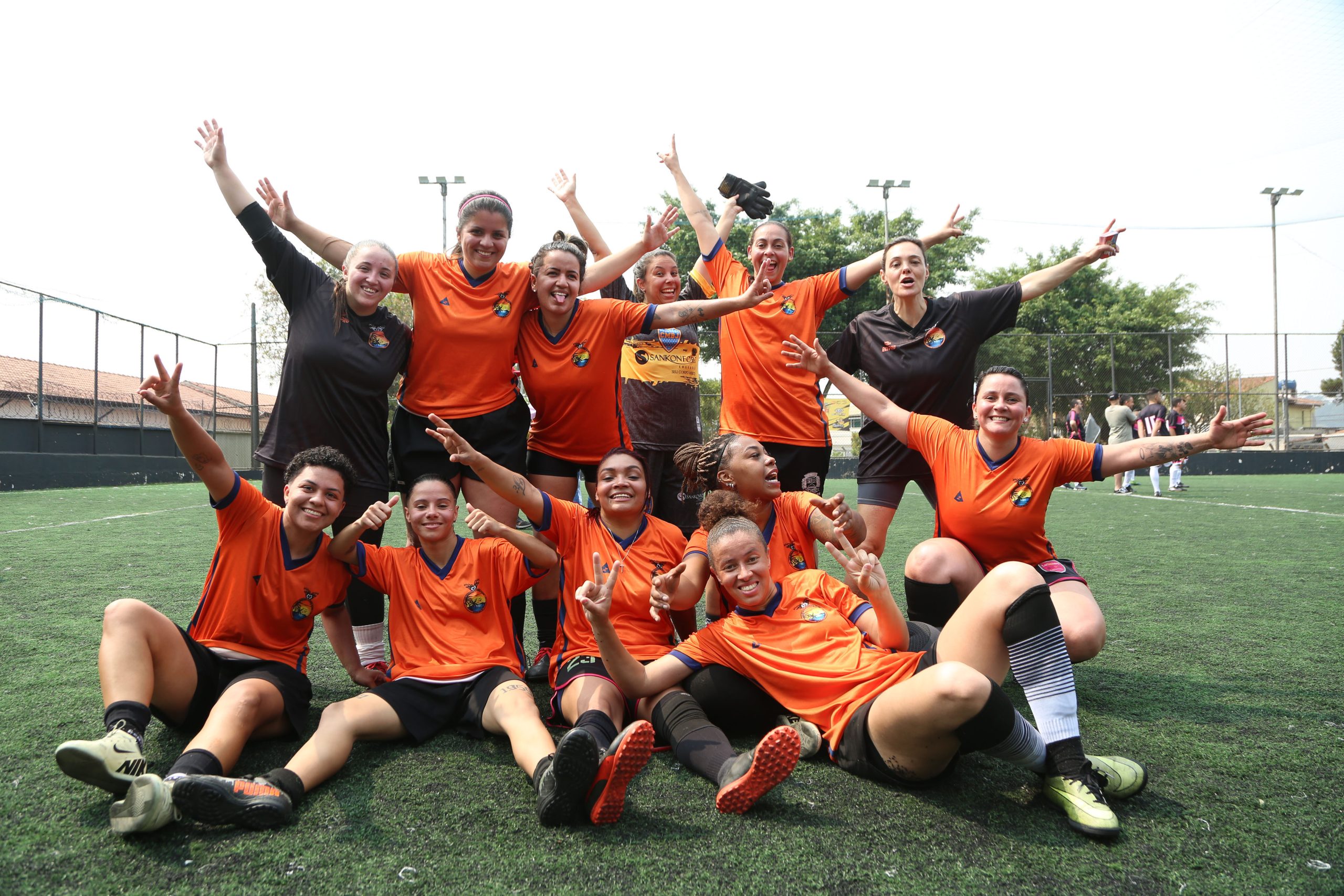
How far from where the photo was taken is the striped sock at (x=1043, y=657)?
2.31 meters

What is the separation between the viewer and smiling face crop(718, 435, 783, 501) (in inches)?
134

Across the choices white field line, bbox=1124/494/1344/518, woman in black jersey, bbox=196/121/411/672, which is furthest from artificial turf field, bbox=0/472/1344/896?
white field line, bbox=1124/494/1344/518

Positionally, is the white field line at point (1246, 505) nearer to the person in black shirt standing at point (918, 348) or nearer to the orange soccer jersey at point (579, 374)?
the person in black shirt standing at point (918, 348)

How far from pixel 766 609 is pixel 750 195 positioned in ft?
8.88

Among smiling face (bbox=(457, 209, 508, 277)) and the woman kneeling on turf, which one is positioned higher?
smiling face (bbox=(457, 209, 508, 277))

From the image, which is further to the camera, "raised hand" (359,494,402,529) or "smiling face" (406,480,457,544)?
"smiling face" (406,480,457,544)

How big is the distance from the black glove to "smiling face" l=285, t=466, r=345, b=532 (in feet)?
8.95

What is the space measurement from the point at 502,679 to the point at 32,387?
1839 cm

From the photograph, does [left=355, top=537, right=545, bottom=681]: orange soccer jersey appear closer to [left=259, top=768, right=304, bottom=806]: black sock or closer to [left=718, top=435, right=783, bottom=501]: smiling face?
[left=259, top=768, right=304, bottom=806]: black sock

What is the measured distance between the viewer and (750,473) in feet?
11.2

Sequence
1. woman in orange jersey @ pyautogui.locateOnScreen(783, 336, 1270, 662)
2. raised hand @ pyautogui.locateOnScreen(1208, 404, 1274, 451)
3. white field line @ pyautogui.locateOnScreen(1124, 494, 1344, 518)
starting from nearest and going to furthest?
raised hand @ pyautogui.locateOnScreen(1208, 404, 1274, 451), woman in orange jersey @ pyautogui.locateOnScreen(783, 336, 1270, 662), white field line @ pyautogui.locateOnScreen(1124, 494, 1344, 518)

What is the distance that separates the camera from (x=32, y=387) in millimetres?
16375

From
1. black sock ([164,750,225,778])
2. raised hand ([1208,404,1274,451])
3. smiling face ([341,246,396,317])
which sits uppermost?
smiling face ([341,246,396,317])

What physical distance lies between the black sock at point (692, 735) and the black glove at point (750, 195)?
9.37 ft
